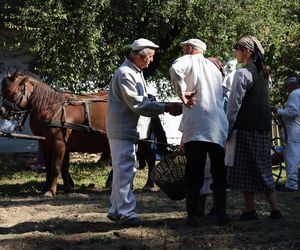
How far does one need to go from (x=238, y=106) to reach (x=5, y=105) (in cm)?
495

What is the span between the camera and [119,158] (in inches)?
237

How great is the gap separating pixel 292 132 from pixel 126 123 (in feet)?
16.0

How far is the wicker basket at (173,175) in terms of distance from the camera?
21.8 ft

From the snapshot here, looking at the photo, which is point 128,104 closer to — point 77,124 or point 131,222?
point 131,222

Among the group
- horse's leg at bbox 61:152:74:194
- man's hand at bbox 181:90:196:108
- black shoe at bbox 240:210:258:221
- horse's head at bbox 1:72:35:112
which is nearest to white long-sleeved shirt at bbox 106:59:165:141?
man's hand at bbox 181:90:196:108

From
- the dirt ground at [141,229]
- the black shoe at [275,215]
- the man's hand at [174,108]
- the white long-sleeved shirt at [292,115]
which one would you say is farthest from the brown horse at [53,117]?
the black shoe at [275,215]

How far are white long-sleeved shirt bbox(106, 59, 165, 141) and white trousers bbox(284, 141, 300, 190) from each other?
4652 mm

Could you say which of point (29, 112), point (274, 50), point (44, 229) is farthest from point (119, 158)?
point (274, 50)

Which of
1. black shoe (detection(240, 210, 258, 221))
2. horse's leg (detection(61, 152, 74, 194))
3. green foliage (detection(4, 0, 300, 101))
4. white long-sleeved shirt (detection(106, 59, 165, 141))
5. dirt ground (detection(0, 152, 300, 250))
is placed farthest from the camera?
green foliage (detection(4, 0, 300, 101))

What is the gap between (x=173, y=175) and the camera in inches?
264

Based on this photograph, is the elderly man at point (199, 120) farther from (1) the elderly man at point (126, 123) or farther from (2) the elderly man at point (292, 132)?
(2) the elderly man at point (292, 132)

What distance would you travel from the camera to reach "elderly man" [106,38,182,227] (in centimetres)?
595

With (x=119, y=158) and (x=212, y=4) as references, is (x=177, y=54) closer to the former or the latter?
(x=212, y=4)

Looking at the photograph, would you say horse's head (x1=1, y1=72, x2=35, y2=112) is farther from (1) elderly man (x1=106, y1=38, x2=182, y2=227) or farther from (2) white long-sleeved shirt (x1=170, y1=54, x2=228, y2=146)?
(2) white long-sleeved shirt (x1=170, y1=54, x2=228, y2=146)
